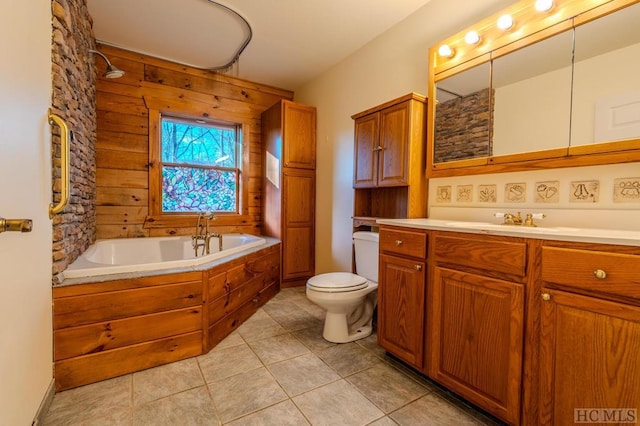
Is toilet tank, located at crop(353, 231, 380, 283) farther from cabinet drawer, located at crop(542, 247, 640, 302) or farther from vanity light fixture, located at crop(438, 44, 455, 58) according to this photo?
vanity light fixture, located at crop(438, 44, 455, 58)

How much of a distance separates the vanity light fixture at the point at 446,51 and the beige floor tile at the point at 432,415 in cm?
203

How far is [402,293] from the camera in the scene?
170 cm

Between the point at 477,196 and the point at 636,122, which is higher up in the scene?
the point at 636,122

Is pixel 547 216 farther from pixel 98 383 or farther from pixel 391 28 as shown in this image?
pixel 98 383

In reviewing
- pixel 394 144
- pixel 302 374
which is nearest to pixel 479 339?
pixel 302 374

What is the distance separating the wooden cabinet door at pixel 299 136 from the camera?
325 centimetres

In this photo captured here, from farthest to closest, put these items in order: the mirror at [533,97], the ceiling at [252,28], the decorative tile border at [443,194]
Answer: the ceiling at [252,28]
the decorative tile border at [443,194]
the mirror at [533,97]

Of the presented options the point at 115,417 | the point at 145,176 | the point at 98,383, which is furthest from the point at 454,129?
the point at 145,176

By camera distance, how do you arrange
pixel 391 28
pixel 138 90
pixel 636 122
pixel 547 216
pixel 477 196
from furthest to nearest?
pixel 138 90 → pixel 391 28 → pixel 477 196 → pixel 547 216 → pixel 636 122

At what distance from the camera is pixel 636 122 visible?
1226mm

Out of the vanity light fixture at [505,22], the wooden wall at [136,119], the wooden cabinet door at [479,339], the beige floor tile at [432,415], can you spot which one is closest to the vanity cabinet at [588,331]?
the wooden cabinet door at [479,339]

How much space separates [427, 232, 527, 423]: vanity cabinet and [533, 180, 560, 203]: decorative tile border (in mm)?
507

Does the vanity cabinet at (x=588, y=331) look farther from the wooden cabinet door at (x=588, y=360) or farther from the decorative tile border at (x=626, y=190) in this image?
the decorative tile border at (x=626, y=190)

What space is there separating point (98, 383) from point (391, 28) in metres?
3.15
